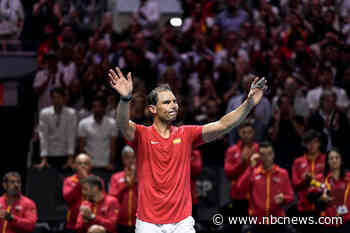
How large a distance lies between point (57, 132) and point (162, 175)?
18.0 feet

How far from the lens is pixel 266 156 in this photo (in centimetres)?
936

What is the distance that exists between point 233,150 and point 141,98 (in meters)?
1.73

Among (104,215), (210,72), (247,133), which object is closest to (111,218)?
(104,215)

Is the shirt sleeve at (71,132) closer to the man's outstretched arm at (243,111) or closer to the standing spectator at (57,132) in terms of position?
the standing spectator at (57,132)

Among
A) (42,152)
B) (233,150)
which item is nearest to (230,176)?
(233,150)

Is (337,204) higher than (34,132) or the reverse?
the reverse

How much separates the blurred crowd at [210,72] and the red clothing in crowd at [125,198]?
90cm

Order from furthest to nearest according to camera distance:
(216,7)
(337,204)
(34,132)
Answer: (216,7)
(34,132)
(337,204)

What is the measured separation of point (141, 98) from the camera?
416 inches

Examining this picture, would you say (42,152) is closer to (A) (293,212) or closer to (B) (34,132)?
(B) (34,132)

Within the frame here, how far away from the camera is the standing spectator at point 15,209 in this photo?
8867 mm

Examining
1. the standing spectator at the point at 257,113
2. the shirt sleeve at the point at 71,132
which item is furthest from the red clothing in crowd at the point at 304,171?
the shirt sleeve at the point at 71,132

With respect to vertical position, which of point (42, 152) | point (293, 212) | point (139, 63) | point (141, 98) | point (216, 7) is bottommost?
point (293, 212)

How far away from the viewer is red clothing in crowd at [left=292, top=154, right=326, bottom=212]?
945cm
